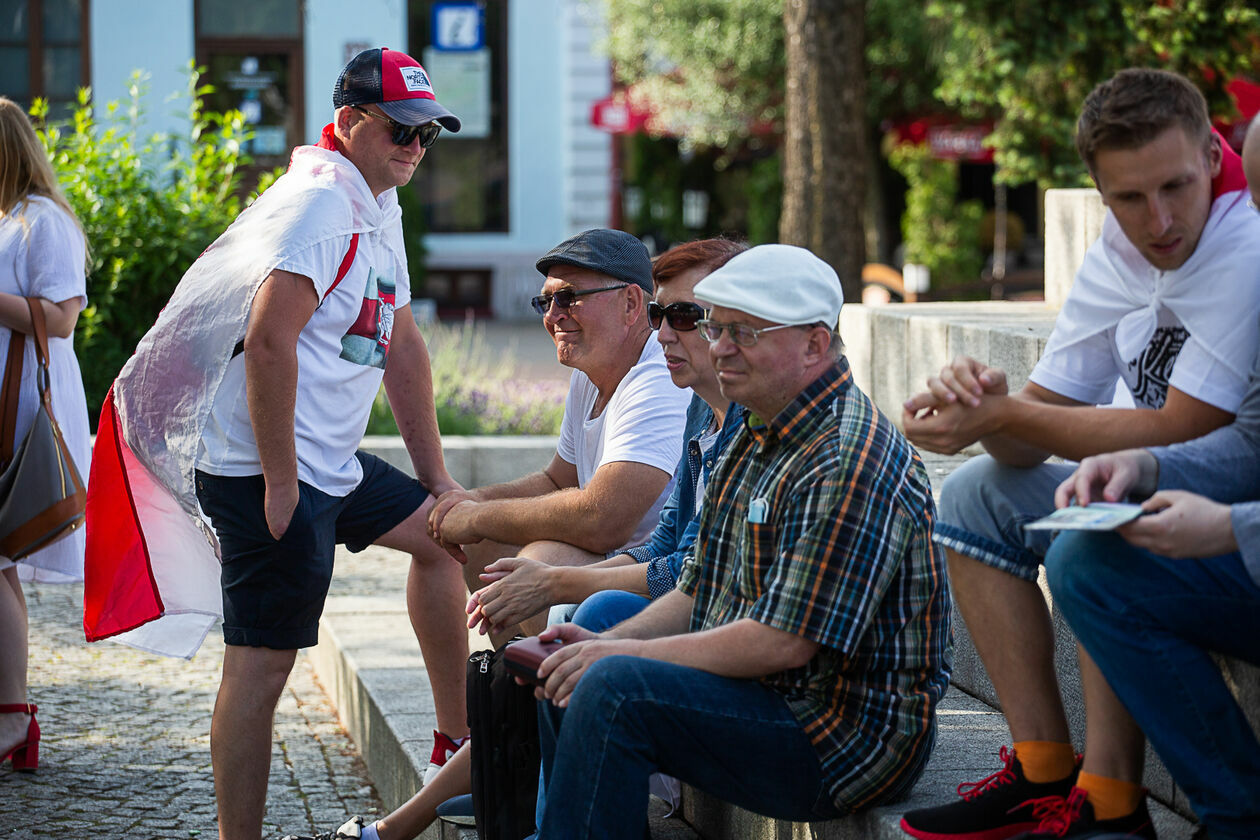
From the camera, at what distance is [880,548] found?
101 inches

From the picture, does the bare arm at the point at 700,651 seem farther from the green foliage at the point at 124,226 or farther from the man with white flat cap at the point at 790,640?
the green foliage at the point at 124,226

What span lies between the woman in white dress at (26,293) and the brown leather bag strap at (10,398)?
0.06 ft

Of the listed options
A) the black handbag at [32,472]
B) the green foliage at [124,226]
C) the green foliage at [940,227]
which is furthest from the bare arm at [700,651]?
the green foliage at [940,227]

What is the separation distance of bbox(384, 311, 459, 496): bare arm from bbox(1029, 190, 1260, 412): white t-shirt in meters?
1.95

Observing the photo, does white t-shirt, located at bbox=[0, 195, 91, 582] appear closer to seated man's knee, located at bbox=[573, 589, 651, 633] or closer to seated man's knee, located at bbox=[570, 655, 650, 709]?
seated man's knee, located at bbox=[573, 589, 651, 633]

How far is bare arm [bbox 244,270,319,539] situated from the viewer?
3.53 meters

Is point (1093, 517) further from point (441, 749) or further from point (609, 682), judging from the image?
point (441, 749)

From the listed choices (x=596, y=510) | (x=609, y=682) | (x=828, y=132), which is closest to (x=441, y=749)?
(x=596, y=510)

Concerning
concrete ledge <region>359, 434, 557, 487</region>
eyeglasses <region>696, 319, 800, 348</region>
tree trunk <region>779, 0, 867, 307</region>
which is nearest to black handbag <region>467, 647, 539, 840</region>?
eyeglasses <region>696, 319, 800, 348</region>

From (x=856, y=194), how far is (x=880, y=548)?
753 centimetres

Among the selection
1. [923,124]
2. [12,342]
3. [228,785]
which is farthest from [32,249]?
[923,124]

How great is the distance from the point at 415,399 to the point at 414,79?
3.17 ft

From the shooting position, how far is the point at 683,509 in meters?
3.40

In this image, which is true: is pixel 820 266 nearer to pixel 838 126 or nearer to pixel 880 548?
pixel 880 548
